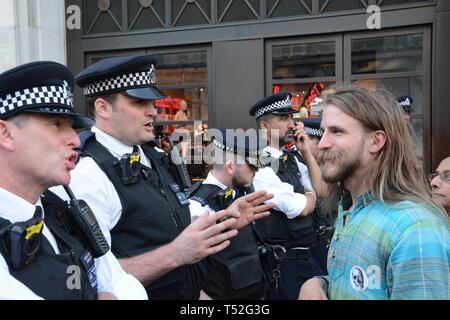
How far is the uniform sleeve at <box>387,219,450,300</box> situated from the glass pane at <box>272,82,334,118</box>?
4.28m

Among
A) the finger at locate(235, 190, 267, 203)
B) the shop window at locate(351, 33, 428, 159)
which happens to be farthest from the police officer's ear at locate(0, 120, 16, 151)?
the shop window at locate(351, 33, 428, 159)

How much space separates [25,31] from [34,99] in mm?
4847

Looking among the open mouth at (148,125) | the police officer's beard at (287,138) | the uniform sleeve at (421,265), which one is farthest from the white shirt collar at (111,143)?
the police officer's beard at (287,138)

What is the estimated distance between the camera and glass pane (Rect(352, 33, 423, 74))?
514cm

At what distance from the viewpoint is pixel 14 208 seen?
1445mm

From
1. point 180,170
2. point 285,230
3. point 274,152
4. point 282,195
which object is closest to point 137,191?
point 180,170

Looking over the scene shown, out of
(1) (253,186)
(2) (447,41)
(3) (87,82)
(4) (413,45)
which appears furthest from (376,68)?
(3) (87,82)

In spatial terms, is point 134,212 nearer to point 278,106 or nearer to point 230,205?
point 230,205

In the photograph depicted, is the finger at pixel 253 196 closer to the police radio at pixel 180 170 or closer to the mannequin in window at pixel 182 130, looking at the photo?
the police radio at pixel 180 170

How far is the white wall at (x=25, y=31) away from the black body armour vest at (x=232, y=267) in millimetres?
4227

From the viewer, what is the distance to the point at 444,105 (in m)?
4.93

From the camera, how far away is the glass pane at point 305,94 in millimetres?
5621
